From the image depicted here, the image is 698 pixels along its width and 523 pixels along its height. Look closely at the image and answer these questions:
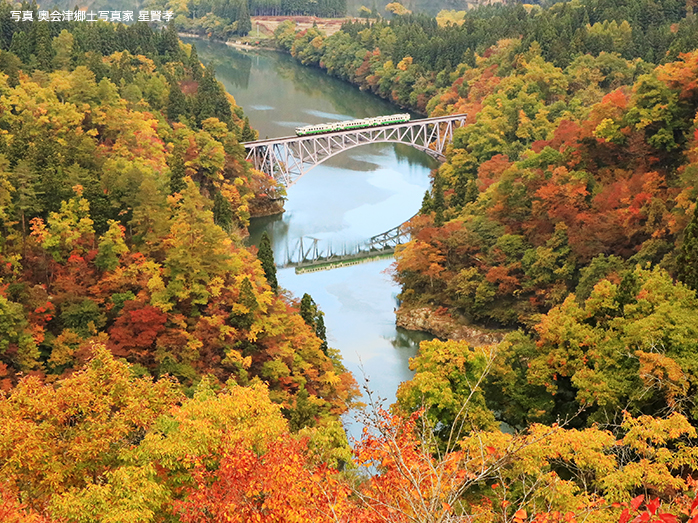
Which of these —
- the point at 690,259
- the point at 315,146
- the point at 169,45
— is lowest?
the point at 315,146

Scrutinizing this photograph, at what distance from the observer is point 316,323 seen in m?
33.7

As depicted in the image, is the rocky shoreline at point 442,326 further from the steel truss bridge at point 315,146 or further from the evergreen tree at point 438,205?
the steel truss bridge at point 315,146

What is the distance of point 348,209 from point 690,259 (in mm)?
30242

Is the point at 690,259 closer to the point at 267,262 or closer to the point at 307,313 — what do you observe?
the point at 307,313

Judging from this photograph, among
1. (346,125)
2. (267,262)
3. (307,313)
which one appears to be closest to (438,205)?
(267,262)

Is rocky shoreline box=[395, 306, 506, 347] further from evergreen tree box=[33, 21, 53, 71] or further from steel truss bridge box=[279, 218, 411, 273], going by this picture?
evergreen tree box=[33, 21, 53, 71]

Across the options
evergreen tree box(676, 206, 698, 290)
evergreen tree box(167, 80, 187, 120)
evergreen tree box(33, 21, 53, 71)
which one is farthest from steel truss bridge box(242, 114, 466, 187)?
evergreen tree box(676, 206, 698, 290)

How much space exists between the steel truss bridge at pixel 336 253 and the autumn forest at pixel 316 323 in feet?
13.3

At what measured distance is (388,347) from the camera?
122ft

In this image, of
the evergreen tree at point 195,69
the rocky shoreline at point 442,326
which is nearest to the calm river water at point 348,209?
the rocky shoreline at point 442,326

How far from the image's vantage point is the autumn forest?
1593 cm

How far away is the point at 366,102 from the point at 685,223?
59113mm

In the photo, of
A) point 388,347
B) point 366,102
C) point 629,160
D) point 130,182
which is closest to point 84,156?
point 130,182

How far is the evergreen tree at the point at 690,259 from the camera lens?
2680cm
